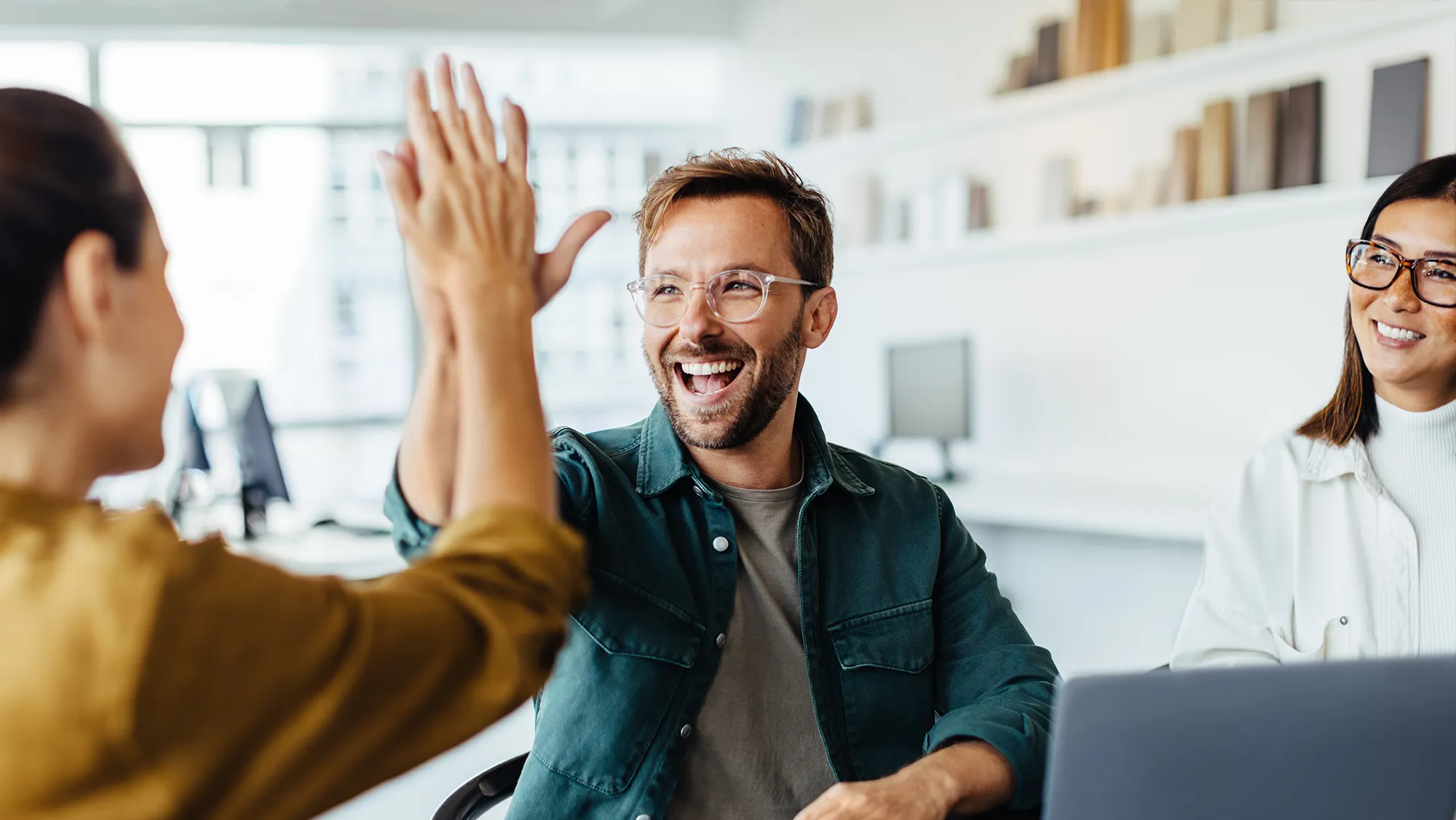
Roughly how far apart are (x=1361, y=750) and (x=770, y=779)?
75cm

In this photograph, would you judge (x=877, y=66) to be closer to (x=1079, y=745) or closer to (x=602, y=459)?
(x=602, y=459)

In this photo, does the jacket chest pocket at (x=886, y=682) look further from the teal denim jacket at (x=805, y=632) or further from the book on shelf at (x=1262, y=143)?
the book on shelf at (x=1262, y=143)

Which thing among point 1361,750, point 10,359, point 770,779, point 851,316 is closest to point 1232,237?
point 851,316

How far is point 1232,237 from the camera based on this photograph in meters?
3.92

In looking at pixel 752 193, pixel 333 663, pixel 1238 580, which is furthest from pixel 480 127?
pixel 1238 580

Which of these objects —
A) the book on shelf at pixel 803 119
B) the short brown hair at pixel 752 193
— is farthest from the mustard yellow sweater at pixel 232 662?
the book on shelf at pixel 803 119

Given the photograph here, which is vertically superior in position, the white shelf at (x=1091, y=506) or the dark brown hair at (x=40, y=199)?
the dark brown hair at (x=40, y=199)

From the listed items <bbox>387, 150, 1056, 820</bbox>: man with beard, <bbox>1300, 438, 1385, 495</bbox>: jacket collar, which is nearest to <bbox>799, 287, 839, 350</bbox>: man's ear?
<bbox>387, 150, 1056, 820</bbox>: man with beard

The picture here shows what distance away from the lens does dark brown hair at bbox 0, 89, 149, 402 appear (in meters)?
0.71

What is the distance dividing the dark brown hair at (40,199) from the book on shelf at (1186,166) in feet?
12.3

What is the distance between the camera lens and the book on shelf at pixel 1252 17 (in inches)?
149

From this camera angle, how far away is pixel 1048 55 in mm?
4422

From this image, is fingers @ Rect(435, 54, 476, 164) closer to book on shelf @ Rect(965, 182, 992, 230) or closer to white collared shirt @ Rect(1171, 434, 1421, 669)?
white collared shirt @ Rect(1171, 434, 1421, 669)

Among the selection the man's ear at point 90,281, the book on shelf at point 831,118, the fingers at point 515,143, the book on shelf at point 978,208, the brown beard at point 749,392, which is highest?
the book on shelf at point 831,118
